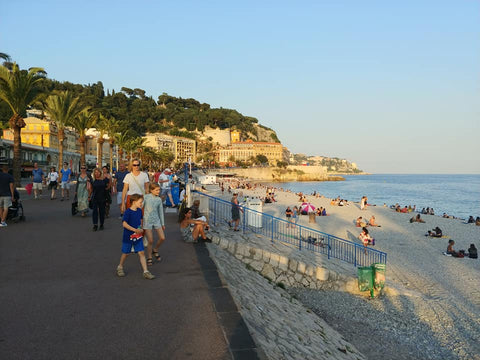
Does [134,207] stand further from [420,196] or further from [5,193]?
[420,196]

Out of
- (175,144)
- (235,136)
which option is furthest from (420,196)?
(235,136)

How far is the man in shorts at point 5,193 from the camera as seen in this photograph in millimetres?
9242

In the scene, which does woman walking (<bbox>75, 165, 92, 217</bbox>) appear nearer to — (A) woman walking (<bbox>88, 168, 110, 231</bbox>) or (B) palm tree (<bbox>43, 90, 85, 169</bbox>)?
(A) woman walking (<bbox>88, 168, 110, 231</bbox>)

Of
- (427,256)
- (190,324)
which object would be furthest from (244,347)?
(427,256)

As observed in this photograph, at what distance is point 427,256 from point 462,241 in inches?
238

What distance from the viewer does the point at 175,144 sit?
146000mm

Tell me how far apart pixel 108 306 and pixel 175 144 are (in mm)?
144674

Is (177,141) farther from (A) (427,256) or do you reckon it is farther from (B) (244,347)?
(B) (244,347)

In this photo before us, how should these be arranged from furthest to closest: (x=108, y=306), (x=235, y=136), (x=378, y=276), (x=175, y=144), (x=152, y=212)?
(x=235, y=136) < (x=175, y=144) < (x=378, y=276) < (x=152, y=212) < (x=108, y=306)

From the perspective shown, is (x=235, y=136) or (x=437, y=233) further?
(x=235, y=136)

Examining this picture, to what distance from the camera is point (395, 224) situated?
84.8 feet

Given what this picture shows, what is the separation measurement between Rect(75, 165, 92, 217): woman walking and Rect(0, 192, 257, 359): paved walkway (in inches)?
128

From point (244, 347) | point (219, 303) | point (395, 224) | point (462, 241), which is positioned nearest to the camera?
point (244, 347)

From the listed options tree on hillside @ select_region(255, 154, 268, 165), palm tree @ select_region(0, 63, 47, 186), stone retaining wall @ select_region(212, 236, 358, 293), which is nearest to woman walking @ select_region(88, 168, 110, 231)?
stone retaining wall @ select_region(212, 236, 358, 293)
